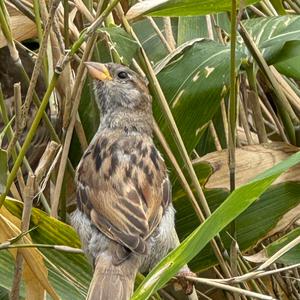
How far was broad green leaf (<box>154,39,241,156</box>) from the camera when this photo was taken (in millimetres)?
2668

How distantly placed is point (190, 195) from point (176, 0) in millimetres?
483

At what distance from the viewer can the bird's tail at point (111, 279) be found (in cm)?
210

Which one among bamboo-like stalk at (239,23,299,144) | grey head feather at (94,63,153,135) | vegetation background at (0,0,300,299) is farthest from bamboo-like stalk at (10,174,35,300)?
bamboo-like stalk at (239,23,299,144)

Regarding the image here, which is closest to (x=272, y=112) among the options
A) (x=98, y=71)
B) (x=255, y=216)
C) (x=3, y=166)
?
(x=255, y=216)

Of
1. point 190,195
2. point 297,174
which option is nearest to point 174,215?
point 190,195

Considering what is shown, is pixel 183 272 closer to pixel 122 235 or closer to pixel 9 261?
pixel 122 235

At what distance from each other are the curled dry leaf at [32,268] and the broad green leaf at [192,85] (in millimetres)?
648

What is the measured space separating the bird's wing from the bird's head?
0.35 feet

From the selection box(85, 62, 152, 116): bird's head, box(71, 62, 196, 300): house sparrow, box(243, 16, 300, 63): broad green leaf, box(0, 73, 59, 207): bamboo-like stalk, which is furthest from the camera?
box(243, 16, 300, 63): broad green leaf

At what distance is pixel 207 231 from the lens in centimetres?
170

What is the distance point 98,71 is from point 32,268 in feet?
1.95

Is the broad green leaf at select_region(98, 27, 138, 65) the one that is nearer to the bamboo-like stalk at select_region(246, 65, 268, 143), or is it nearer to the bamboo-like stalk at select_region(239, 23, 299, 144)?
the bamboo-like stalk at select_region(239, 23, 299, 144)

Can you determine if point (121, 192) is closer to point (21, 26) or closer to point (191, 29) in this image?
point (21, 26)

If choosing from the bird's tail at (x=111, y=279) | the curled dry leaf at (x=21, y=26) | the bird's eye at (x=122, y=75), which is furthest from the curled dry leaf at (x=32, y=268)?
the curled dry leaf at (x=21, y=26)
